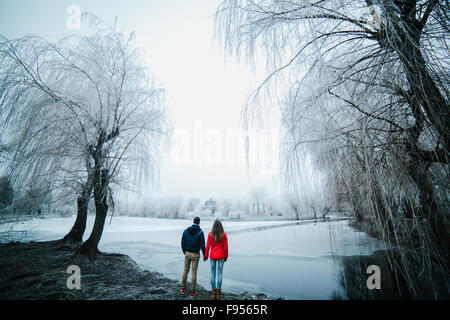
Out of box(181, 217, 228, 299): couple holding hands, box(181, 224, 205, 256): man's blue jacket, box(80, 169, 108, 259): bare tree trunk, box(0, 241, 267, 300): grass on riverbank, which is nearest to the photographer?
box(0, 241, 267, 300): grass on riverbank

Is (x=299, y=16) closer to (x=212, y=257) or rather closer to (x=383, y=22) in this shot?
(x=383, y=22)

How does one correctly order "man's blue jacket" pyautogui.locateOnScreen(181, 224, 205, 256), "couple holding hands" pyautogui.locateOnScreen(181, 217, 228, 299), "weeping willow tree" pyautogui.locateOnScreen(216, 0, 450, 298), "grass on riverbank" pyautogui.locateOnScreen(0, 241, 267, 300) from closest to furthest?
"weeping willow tree" pyautogui.locateOnScreen(216, 0, 450, 298)
"grass on riverbank" pyautogui.locateOnScreen(0, 241, 267, 300)
"couple holding hands" pyautogui.locateOnScreen(181, 217, 228, 299)
"man's blue jacket" pyautogui.locateOnScreen(181, 224, 205, 256)

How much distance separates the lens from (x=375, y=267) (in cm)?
398

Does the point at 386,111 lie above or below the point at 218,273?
above

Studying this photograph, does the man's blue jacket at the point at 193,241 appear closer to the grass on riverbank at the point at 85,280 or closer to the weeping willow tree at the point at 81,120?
the grass on riverbank at the point at 85,280

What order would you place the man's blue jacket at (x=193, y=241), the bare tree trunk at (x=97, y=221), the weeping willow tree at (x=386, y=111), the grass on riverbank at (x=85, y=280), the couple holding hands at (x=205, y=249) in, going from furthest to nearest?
the bare tree trunk at (x=97, y=221) → the man's blue jacket at (x=193, y=241) → the couple holding hands at (x=205, y=249) → the grass on riverbank at (x=85, y=280) → the weeping willow tree at (x=386, y=111)

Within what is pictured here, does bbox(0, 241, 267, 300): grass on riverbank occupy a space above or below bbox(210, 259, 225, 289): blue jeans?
below

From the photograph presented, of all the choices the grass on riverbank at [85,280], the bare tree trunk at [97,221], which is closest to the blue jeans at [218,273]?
the grass on riverbank at [85,280]

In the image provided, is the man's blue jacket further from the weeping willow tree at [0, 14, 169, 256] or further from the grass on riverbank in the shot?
the weeping willow tree at [0, 14, 169, 256]

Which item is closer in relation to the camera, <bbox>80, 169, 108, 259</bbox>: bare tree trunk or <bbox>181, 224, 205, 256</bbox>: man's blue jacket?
<bbox>181, 224, 205, 256</bbox>: man's blue jacket

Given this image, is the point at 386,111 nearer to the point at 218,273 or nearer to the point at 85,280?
the point at 218,273

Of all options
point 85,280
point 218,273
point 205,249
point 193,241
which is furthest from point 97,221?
point 218,273

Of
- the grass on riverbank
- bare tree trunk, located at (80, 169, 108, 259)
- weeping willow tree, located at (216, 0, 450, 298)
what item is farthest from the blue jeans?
bare tree trunk, located at (80, 169, 108, 259)
